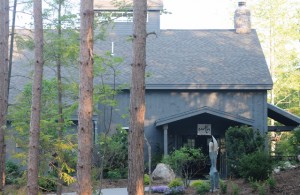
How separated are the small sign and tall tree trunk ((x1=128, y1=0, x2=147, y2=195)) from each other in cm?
1589

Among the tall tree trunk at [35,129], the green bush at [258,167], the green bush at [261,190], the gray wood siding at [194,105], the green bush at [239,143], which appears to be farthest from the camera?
the gray wood siding at [194,105]

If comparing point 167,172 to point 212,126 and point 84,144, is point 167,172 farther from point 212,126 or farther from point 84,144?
point 84,144

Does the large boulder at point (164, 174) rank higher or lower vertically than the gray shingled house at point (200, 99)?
lower

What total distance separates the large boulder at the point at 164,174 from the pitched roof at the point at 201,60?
4.91 metres

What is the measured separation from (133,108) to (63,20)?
21.2 feet

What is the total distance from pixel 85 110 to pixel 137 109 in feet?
4.14

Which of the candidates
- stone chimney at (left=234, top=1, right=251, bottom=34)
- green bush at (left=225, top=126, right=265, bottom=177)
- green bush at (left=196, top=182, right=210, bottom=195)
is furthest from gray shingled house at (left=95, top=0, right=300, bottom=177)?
green bush at (left=196, top=182, right=210, bottom=195)

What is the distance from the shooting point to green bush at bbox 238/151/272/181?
62.4 ft

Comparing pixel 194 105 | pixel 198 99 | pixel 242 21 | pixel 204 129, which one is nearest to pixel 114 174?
pixel 204 129

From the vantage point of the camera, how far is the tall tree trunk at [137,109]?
40.7 feet

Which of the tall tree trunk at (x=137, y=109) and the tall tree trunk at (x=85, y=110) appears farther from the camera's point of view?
the tall tree trunk at (x=137, y=109)

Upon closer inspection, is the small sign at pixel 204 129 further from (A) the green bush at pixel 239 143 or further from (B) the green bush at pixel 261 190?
(B) the green bush at pixel 261 190

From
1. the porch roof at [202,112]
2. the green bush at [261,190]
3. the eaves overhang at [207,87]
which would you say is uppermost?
the eaves overhang at [207,87]

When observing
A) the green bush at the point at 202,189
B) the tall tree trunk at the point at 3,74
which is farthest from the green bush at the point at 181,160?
the tall tree trunk at the point at 3,74
